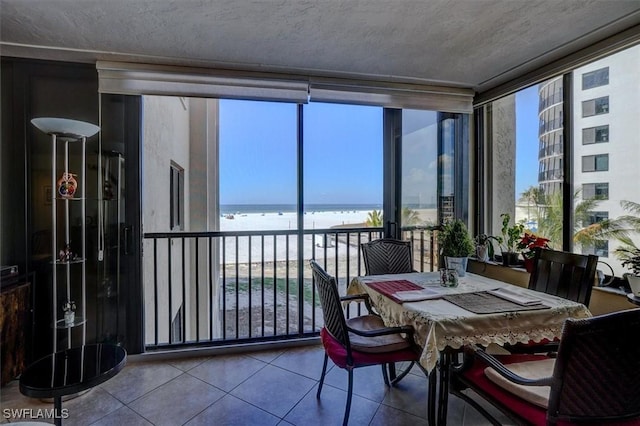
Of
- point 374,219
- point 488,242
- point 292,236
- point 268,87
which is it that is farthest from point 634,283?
point 268,87

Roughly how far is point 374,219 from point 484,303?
165 cm

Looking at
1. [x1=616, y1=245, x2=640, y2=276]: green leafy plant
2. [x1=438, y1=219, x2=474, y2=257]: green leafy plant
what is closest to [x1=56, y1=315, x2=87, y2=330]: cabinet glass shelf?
[x1=438, y1=219, x2=474, y2=257]: green leafy plant

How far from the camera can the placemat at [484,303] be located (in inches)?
64.1

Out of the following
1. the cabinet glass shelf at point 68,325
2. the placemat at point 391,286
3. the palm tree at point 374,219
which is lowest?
the cabinet glass shelf at point 68,325

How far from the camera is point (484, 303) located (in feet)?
5.71

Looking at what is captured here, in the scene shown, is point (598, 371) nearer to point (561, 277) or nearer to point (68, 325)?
point (561, 277)

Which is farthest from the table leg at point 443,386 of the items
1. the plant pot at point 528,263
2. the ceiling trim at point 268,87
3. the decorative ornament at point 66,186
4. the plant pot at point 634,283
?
the decorative ornament at point 66,186

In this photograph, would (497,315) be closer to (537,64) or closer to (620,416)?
(620,416)

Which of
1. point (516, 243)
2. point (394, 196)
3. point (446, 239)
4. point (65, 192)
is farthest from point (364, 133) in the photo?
point (65, 192)

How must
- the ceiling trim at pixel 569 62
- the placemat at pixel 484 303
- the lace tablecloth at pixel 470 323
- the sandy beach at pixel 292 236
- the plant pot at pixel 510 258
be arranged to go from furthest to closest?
the sandy beach at pixel 292 236 → the plant pot at pixel 510 258 → the ceiling trim at pixel 569 62 → the placemat at pixel 484 303 → the lace tablecloth at pixel 470 323

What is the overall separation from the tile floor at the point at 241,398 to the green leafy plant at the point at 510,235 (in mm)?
1416

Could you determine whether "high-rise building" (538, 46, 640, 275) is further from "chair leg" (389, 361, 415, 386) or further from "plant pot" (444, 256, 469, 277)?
"chair leg" (389, 361, 415, 386)

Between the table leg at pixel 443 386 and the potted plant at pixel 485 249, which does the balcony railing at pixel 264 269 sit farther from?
the table leg at pixel 443 386

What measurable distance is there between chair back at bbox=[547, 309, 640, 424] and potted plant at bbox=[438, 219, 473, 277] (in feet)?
3.78
